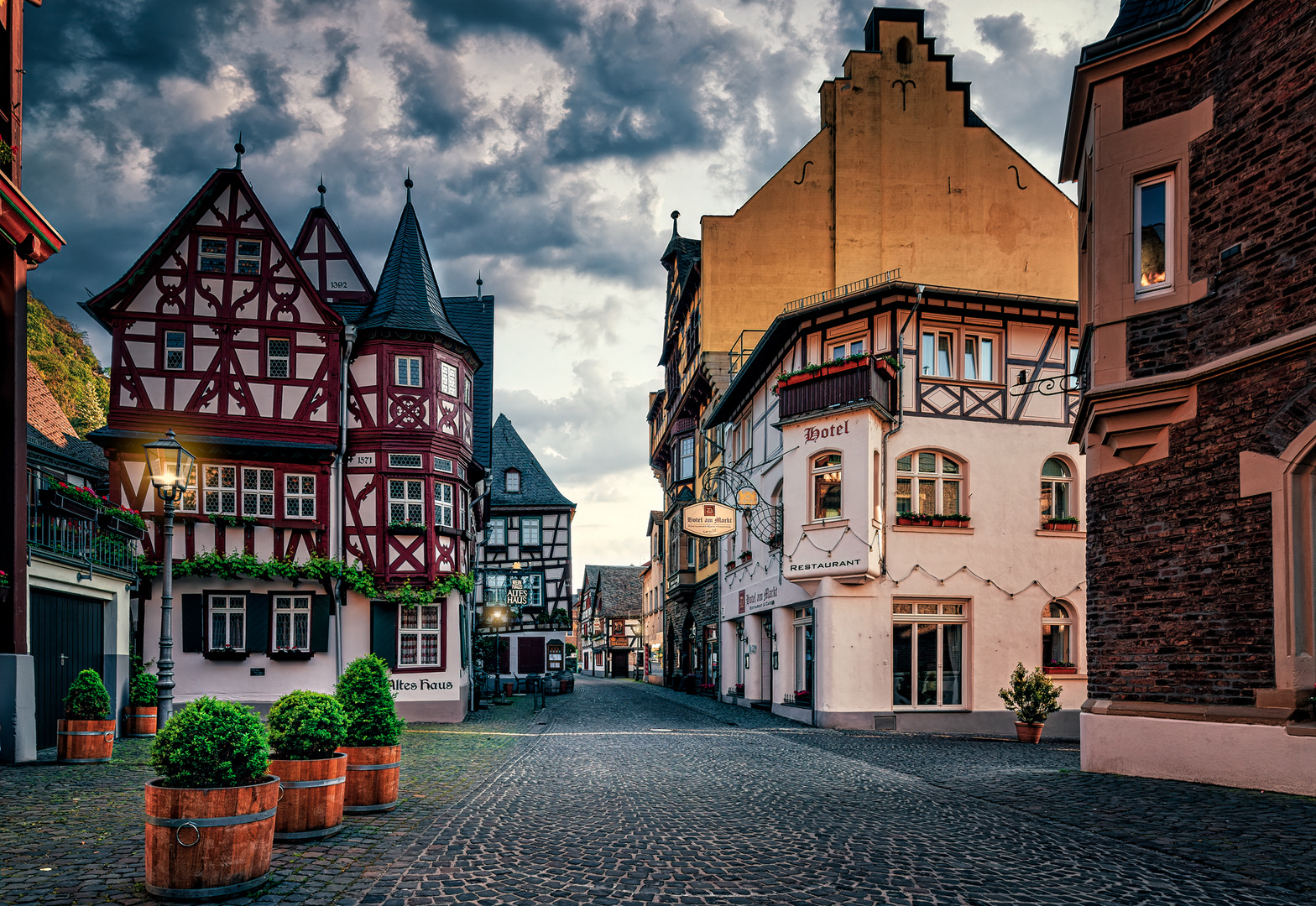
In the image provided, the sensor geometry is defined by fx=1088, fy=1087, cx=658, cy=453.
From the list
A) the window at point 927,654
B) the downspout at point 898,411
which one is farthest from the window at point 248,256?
the window at point 927,654

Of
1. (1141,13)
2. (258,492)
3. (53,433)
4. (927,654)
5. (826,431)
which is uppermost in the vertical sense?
(1141,13)

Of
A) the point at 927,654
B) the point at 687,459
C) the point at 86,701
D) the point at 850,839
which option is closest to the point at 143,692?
the point at 86,701

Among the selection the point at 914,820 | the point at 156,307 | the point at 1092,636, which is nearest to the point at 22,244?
the point at 156,307

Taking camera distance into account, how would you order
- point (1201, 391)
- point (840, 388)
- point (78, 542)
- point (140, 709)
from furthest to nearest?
1. point (840, 388)
2. point (140, 709)
3. point (78, 542)
4. point (1201, 391)

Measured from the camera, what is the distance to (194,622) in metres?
23.4

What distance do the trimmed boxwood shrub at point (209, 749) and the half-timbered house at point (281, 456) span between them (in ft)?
58.1

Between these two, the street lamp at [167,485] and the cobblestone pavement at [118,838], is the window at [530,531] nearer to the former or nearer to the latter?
the cobblestone pavement at [118,838]

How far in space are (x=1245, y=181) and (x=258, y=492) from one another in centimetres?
1998

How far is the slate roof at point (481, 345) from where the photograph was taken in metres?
32.4

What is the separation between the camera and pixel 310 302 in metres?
24.8

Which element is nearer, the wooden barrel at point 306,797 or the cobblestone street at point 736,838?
the cobblestone street at point 736,838

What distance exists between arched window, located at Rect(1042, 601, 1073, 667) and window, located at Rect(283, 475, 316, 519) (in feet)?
53.0

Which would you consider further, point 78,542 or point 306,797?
point 78,542

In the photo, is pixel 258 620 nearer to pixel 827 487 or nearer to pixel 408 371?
pixel 408 371
